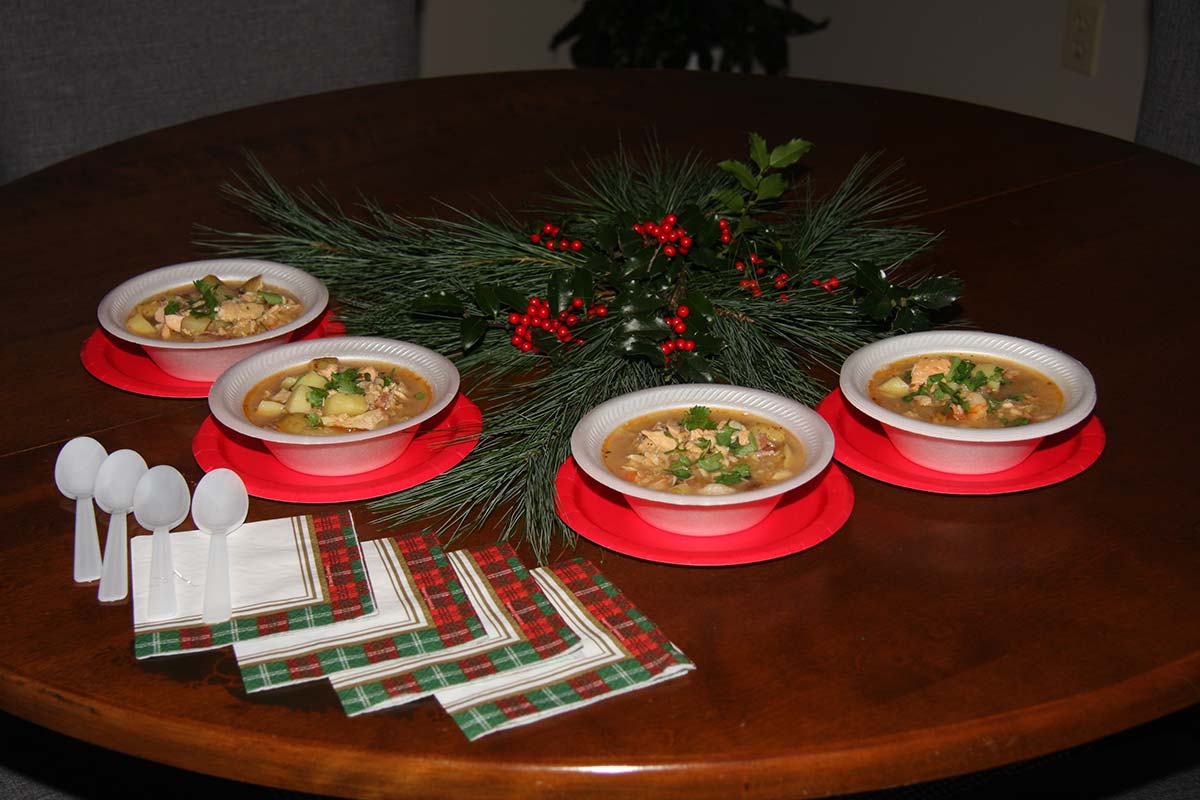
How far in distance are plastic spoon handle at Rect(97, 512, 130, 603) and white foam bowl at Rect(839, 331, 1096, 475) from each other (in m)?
0.62

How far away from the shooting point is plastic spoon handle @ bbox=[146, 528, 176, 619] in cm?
95

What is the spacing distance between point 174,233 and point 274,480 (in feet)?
2.28

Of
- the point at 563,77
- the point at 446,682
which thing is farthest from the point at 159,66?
the point at 446,682

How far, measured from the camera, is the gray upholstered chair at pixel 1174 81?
2055mm

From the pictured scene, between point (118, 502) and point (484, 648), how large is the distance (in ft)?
1.25

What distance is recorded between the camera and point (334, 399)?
1.12 m

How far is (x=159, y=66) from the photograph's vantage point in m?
2.39

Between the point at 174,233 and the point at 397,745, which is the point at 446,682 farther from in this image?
the point at 174,233

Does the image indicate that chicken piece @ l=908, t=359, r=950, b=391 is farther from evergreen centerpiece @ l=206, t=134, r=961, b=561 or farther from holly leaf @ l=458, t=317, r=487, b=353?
holly leaf @ l=458, t=317, r=487, b=353

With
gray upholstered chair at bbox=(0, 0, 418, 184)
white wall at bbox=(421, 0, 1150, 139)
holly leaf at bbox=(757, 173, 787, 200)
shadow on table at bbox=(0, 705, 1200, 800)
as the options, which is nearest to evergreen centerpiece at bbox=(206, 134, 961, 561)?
holly leaf at bbox=(757, 173, 787, 200)

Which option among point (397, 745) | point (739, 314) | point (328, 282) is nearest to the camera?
point (397, 745)

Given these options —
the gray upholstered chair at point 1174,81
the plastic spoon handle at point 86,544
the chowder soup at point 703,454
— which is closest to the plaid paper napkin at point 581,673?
the chowder soup at point 703,454

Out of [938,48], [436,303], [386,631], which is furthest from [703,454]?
[938,48]

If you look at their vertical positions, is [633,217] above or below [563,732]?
above
